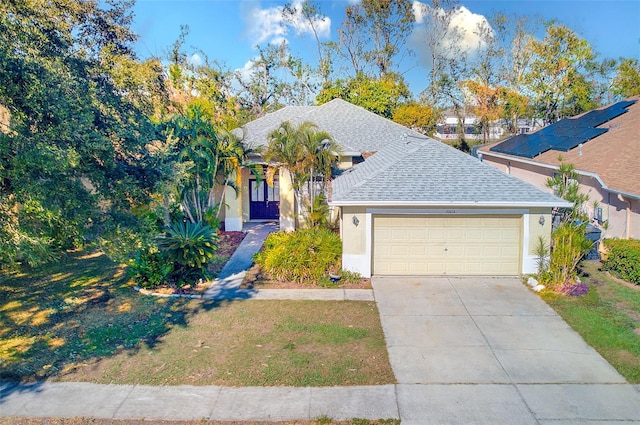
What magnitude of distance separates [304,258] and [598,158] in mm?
11259

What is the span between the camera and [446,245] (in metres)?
14.0

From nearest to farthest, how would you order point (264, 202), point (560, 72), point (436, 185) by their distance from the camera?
point (436, 185), point (264, 202), point (560, 72)

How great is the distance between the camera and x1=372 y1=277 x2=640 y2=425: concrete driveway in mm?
7422

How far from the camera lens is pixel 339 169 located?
19.8m

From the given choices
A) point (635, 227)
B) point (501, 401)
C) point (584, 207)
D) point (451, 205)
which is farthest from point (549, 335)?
point (584, 207)

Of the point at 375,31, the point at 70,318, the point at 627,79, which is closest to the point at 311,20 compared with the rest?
the point at 375,31

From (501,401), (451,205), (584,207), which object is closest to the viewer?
(501,401)

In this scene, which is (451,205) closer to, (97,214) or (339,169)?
(339,169)

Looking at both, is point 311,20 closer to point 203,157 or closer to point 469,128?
point 469,128

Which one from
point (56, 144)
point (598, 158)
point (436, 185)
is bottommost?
point (436, 185)

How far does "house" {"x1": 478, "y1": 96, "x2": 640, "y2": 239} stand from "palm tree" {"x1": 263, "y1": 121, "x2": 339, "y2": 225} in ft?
25.2

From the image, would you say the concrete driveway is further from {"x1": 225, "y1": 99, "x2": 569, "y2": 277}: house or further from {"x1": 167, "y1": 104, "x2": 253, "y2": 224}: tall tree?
{"x1": 167, "y1": 104, "x2": 253, "y2": 224}: tall tree

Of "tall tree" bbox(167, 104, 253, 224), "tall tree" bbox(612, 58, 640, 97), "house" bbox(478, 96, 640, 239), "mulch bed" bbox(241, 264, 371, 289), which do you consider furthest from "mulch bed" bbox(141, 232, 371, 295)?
"tall tree" bbox(612, 58, 640, 97)

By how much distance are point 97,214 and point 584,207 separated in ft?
51.4
